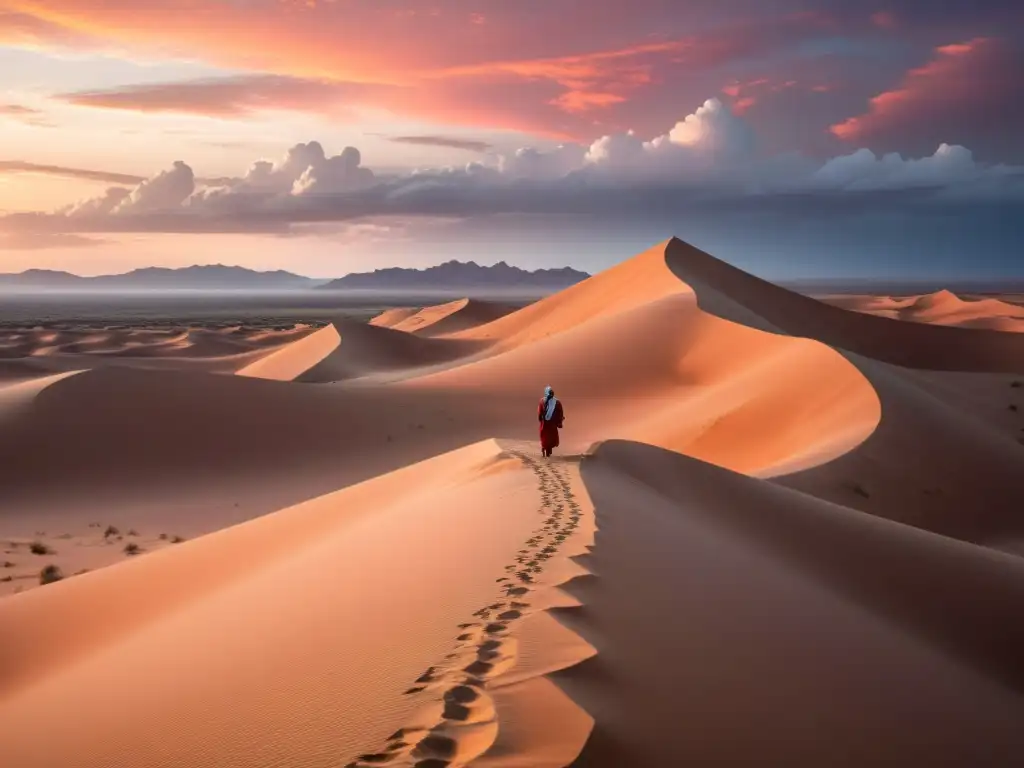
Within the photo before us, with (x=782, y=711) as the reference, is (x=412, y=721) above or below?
above

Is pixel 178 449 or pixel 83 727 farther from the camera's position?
pixel 178 449

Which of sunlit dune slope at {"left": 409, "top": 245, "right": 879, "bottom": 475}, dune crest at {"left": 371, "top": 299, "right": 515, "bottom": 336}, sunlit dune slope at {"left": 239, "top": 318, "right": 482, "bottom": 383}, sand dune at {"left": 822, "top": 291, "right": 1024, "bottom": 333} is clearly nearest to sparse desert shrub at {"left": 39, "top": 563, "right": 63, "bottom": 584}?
sunlit dune slope at {"left": 409, "top": 245, "right": 879, "bottom": 475}

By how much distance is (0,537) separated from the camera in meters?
13.9

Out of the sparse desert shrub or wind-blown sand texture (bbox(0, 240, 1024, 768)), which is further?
the sparse desert shrub

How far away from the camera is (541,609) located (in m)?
4.37

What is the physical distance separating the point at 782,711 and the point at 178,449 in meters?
19.6

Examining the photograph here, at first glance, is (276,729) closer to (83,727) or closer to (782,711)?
(83,727)

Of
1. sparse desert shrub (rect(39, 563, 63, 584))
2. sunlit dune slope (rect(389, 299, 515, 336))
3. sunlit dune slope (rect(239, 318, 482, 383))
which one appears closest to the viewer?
sparse desert shrub (rect(39, 563, 63, 584))

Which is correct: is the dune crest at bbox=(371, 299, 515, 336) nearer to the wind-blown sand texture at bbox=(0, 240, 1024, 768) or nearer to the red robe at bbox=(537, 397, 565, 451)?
the wind-blown sand texture at bbox=(0, 240, 1024, 768)

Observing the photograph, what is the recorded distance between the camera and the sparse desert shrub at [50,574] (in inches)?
416

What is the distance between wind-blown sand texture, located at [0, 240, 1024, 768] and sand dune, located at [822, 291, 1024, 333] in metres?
45.0

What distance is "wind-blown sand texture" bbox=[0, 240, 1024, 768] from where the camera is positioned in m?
3.56

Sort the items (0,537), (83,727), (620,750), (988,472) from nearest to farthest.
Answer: (620,750), (83,727), (0,537), (988,472)

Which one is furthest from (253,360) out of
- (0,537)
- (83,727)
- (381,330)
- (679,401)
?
(83,727)
